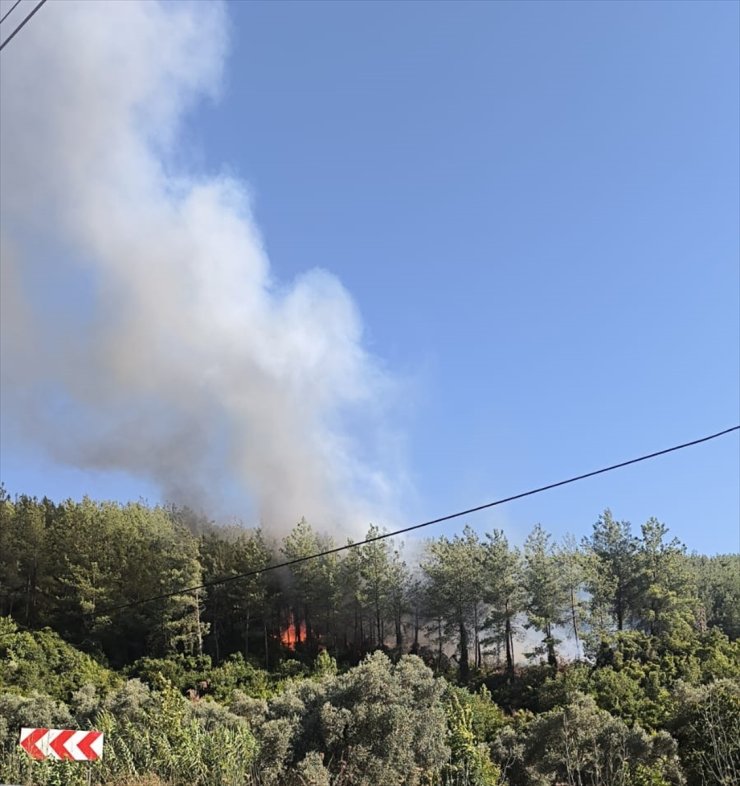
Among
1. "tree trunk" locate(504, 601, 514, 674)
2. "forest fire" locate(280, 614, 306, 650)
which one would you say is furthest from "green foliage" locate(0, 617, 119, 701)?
"tree trunk" locate(504, 601, 514, 674)

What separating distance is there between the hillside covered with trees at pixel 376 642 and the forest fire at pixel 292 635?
25.5 inches

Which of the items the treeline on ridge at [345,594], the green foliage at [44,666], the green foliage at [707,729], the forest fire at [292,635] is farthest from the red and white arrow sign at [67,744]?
the forest fire at [292,635]

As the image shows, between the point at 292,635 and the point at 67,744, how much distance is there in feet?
228

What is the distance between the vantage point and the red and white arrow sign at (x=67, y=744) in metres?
12.7

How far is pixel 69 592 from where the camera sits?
216 feet

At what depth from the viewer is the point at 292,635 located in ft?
261

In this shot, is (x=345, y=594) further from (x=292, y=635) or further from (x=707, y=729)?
(x=707, y=729)

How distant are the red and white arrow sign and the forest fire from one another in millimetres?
59645

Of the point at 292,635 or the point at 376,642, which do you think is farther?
the point at 292,635

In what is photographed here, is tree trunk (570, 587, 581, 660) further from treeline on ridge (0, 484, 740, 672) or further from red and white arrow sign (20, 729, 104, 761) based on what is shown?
red and white arrow sign (20, 729, 104, 761)

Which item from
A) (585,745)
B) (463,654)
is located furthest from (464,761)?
Result: (463,654)

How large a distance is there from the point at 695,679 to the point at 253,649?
38715 millimetres

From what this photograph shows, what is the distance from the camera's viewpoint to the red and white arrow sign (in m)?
12.7

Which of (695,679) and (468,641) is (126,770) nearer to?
(695,679)
